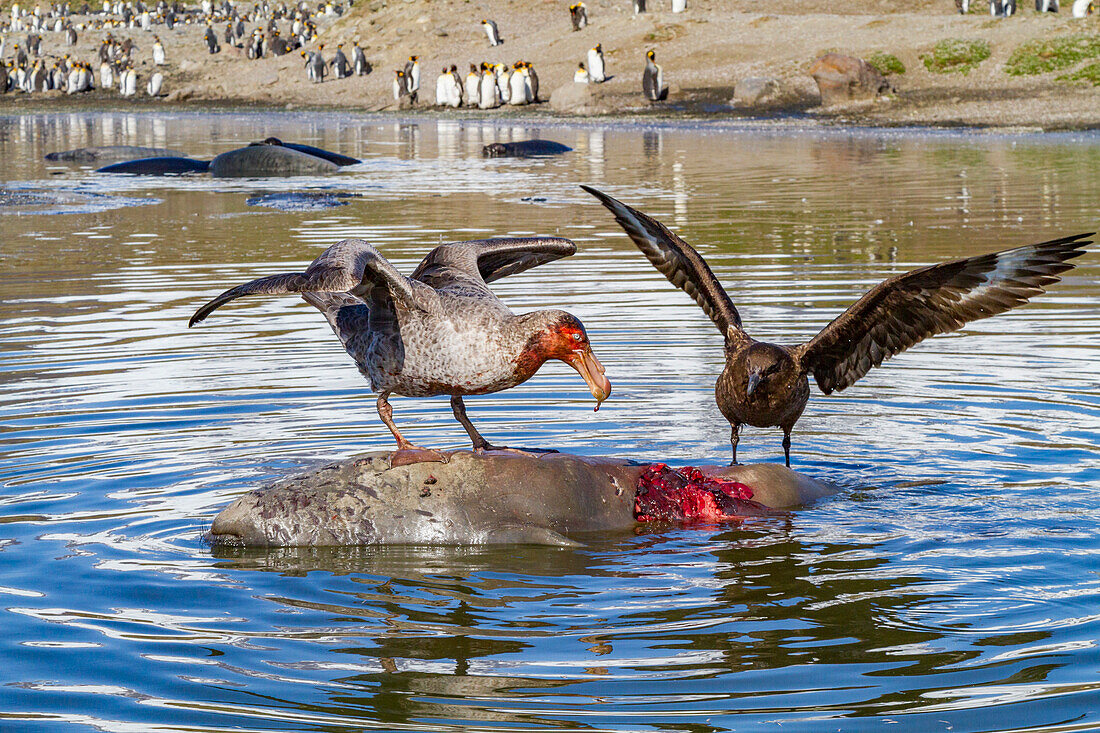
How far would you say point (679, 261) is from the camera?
1117cm

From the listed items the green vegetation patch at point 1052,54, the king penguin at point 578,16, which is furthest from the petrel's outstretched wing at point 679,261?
the king penguin at point 578,16

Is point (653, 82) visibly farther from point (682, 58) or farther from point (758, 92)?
point (758, 92)

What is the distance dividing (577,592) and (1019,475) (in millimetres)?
3736

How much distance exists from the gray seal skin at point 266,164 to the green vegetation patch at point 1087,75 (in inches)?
1059

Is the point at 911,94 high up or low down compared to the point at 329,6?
down

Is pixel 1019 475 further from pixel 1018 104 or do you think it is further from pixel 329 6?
pixel 329 6

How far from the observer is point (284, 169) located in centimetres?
3475

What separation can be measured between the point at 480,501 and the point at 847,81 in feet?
149

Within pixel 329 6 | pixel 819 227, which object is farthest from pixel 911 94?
pixel 329 6

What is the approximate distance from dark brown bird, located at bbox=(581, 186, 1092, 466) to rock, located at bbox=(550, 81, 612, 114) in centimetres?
4961

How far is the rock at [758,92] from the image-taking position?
52.0m

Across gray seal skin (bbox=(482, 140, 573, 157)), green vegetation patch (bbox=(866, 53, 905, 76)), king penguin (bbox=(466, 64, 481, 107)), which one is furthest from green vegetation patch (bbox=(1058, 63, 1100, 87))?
king penguin (bbox=(466, 64, 481, 107))

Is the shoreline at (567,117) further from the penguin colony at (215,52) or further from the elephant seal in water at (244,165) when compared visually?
the elephant seal in water at (244,165)

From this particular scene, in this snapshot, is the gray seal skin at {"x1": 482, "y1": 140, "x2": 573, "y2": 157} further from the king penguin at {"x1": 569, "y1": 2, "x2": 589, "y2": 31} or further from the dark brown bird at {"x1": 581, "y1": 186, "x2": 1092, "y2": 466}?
the dark brown bird at {"x1": 581, "y1": 186, "x2": 1092, "y2": 466}
